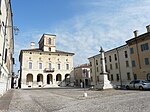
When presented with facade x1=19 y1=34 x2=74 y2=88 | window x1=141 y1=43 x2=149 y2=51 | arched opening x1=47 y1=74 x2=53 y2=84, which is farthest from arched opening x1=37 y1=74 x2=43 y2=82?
window x1=141 y1=43 x2=149 y2=51

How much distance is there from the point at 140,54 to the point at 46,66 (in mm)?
35175

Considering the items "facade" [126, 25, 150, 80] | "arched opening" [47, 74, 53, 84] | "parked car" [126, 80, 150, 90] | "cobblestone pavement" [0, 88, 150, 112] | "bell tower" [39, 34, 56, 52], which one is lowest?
"cobblestone pavement" [0, 88, 150, 112]

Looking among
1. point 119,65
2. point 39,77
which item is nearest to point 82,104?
point 119,65

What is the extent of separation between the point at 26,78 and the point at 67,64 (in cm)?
1608

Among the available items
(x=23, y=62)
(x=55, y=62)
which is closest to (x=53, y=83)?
(x=55, y=62)

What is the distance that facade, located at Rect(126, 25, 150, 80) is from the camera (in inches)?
1195

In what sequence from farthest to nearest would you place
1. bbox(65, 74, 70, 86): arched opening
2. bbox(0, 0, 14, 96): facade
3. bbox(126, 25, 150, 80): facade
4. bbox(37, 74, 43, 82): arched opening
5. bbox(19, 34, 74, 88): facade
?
bbox(65, 74, 70, 86): arched opening → bbox(37, 74, 43, 82): arched opening → bbox(19, 34, 74, 88): facade → bbox(126, 25, 150, 80): facade → bbox(0, 0, 14, 96): facade

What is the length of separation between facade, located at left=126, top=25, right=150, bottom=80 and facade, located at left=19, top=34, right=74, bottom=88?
29.9m

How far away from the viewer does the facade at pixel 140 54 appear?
3034 cm

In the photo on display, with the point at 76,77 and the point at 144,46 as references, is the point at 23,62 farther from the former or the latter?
the point at 144,46

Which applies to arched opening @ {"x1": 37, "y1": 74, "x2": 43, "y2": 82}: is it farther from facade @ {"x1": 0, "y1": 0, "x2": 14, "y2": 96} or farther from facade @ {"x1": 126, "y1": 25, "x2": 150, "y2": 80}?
facade @ {"x1": 0, "y1": 0, "x2": 14, "y2": 96}

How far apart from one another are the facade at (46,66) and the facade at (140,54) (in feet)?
98.2

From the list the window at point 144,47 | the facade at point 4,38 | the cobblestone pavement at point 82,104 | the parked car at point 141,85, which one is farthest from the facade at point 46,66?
the cobblestone pavement at point 82,104

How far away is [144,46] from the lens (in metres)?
31.1
